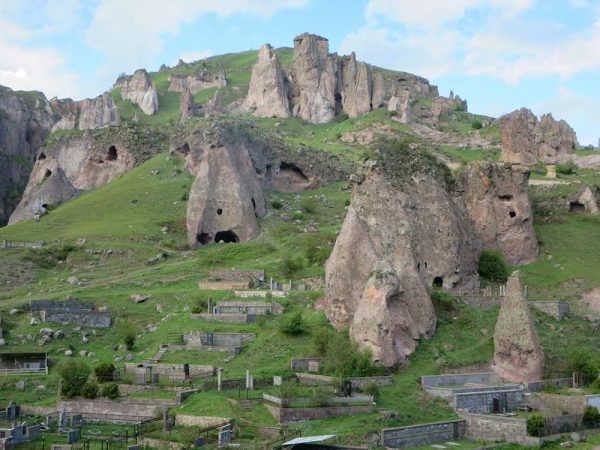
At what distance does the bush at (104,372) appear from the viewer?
41.2 m

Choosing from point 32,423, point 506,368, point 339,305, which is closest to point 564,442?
point 506,368

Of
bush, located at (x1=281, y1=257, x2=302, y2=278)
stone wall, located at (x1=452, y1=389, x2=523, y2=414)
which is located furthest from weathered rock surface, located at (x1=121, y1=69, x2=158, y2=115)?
stone wall, located at (x1=452, y1=389, x2=523, y2=414)

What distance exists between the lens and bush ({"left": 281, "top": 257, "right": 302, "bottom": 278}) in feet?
182

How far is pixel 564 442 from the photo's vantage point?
36906 millimetres

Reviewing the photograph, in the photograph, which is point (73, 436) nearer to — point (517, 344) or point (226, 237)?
point (517, 344)

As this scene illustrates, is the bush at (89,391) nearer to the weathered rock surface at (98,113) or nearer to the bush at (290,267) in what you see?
the bush at (290,267)

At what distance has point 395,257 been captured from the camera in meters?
46.1

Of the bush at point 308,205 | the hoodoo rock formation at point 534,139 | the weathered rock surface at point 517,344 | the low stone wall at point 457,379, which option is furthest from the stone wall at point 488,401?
the hoodoo rock formation at point 534,139

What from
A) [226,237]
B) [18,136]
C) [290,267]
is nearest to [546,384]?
[290,267]

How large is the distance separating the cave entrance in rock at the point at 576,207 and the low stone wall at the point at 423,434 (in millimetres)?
32177

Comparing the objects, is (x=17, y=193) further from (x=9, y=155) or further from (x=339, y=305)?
(x=339, y=305)

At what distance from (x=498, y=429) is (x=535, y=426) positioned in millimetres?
1367

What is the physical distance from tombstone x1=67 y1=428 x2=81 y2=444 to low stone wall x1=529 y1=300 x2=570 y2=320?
2447cm

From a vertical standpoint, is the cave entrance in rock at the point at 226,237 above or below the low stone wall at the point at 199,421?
above
